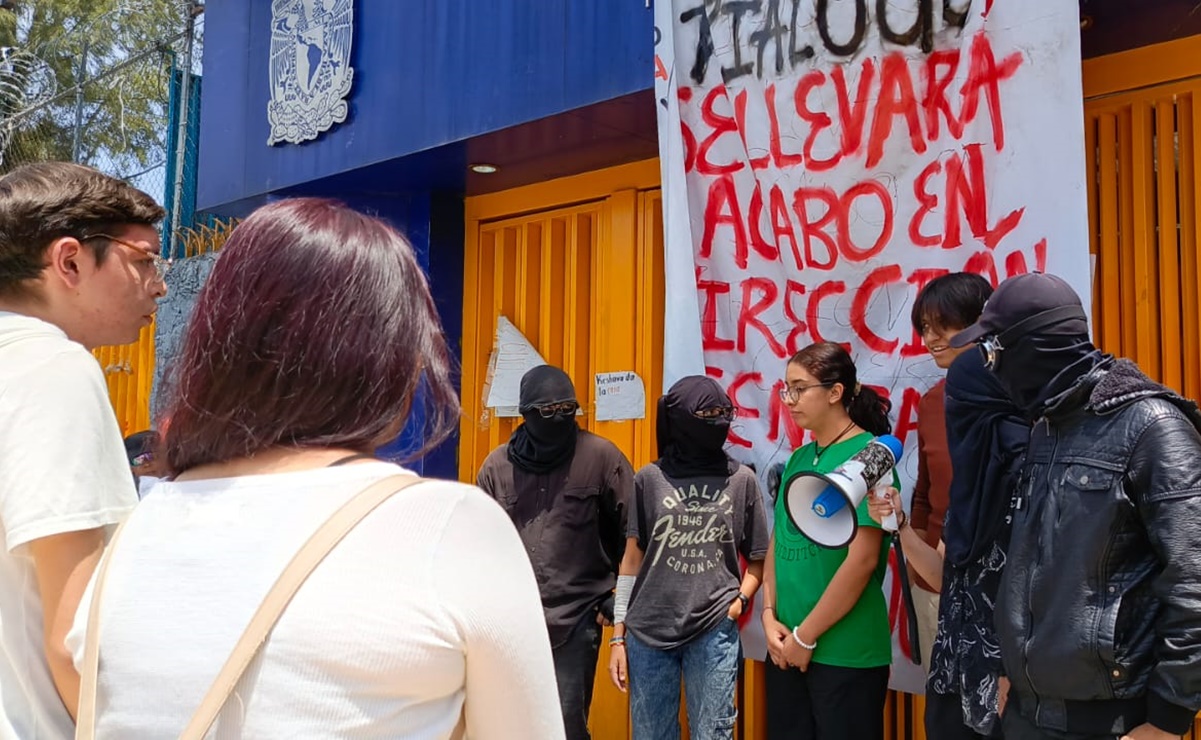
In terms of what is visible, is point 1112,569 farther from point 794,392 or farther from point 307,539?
point 307,539

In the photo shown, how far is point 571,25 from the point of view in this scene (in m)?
4.97

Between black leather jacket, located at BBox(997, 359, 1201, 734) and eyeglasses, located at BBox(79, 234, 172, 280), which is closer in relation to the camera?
eyeglasses, located at BBox(79, 234, 172, 280)

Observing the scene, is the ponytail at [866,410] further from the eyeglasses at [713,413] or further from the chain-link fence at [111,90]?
the chain-link fence at [111,90]

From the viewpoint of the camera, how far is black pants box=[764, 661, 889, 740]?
345 cm

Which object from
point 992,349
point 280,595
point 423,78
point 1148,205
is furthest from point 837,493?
point 423,78

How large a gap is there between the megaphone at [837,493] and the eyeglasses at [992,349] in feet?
2.19

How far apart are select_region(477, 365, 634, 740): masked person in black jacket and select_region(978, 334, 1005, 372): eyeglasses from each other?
1989mm

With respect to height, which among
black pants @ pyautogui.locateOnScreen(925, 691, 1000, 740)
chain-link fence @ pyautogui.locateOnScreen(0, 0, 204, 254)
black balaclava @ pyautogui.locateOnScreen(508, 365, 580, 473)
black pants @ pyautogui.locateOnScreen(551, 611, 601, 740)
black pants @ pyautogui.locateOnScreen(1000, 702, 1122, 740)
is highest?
chain-link fence @ pyautogui.locateOnScreen(0, 0, 204, 254)

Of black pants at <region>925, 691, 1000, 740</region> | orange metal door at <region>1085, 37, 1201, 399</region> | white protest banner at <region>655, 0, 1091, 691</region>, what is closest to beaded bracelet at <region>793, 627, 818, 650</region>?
black pants at <region>925, 691, 1000, 740</region>

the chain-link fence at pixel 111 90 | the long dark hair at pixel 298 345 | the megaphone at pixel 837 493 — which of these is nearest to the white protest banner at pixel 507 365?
the megaphone at pixel 837 493

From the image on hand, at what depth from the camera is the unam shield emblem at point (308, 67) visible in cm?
606

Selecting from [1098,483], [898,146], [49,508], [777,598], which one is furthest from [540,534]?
[49,508]

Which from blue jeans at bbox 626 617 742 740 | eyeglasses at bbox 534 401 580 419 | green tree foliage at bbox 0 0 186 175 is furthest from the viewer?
green tree foliage at bbox 0 0 186 175

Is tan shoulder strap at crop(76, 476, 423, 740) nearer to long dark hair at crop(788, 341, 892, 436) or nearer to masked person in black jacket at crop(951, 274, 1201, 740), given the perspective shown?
masked person in black jacket at crop(951, 274, 1201, 740)
